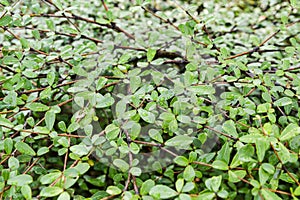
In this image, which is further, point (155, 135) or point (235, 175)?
point (155, 135)

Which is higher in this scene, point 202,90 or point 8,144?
point 202,90

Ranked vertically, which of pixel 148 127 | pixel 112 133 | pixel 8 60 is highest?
pixel 8 60

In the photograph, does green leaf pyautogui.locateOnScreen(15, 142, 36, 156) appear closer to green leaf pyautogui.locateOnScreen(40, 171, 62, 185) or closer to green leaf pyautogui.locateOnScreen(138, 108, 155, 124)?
green leaf pyautogui.locateOnScreen(40, 171, 62, 185)

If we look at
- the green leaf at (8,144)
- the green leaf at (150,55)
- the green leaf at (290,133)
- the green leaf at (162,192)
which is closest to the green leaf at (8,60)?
the green leaf at (8,144)

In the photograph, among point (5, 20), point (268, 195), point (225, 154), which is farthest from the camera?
point (5, 20)

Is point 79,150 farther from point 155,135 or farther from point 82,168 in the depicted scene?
point 155,135

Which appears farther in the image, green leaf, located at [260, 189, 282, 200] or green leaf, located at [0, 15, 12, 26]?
green leaf, located at [0, 15, 12, 26]

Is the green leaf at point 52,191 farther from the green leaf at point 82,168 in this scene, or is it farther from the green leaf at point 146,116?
the green leaf at point 146,116

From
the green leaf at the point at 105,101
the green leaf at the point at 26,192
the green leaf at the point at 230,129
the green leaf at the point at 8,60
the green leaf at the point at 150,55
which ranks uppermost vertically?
the green leaf at the point at 150,55

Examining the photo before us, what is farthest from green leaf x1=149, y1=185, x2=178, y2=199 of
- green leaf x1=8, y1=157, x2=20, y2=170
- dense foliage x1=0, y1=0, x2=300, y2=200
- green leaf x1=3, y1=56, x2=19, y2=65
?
green leaf x1=3, y1=56, x2=19, y2=65

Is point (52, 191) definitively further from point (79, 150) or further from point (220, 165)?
point (220, 165)

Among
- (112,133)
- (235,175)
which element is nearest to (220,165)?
(235,175)

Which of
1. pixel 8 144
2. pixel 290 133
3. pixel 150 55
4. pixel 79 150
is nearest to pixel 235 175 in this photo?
pixel 290 133

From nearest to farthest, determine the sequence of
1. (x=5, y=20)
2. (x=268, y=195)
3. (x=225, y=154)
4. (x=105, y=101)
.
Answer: (x=268, y=195) < (x=225, y=154) < (x=105, y=101) < (x=5, y=20)
